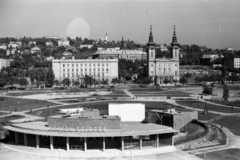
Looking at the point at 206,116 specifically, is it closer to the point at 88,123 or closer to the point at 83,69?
the point at 88,123

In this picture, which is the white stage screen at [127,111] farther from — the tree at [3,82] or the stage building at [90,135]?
the tree at [3,82]

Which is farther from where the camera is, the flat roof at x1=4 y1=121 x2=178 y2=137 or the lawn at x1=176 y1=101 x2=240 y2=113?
the lawn at x1=176 y1=101 x2=240 y2=113

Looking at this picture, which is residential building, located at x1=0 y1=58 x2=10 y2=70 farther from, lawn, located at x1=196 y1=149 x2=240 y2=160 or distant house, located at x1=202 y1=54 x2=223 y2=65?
lawn, located at x1=196 y1=149 x2=240 y2=160

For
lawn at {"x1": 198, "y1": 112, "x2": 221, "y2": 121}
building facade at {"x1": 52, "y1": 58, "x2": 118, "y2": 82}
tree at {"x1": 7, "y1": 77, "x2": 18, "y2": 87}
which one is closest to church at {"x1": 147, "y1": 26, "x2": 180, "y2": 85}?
building facade at {"x1": 52, "y1": 58, "x2": 118, "y2": 82}

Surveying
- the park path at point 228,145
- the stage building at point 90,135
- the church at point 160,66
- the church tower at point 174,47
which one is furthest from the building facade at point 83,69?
the stage building at point 90,135

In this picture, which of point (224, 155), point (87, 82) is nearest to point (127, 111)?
point (224, 155)
